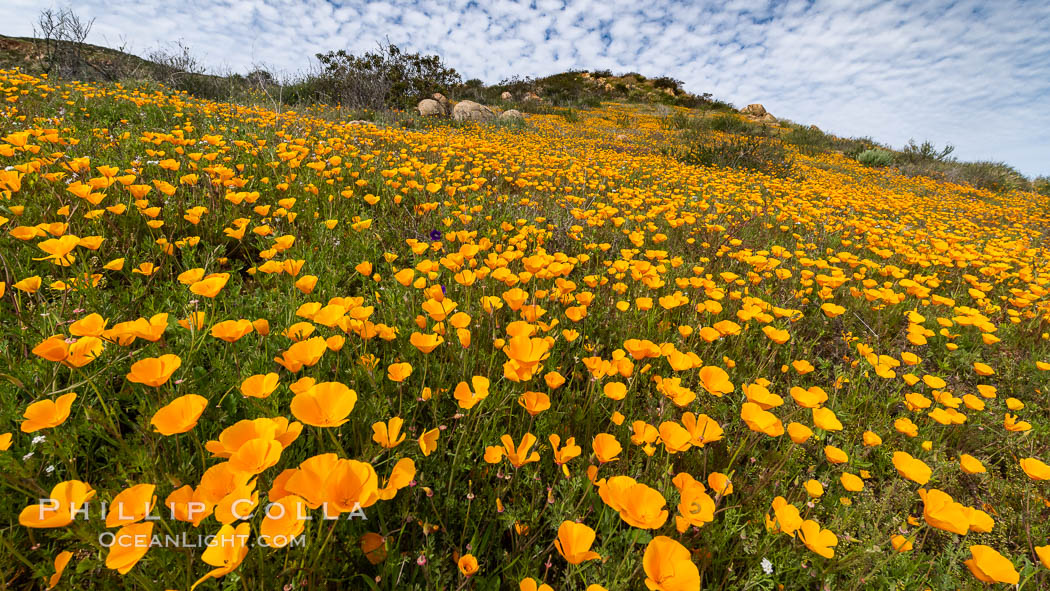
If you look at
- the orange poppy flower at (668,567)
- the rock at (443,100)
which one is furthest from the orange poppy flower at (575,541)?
the rock at (443,100)

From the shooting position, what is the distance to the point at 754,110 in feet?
108

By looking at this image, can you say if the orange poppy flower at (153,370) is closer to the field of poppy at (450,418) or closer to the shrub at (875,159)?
the field of poppy at (450,418)

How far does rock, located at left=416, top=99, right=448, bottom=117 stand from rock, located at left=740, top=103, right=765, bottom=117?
2832cm

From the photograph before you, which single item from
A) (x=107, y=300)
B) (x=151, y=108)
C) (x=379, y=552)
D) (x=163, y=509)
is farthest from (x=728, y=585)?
(x=151, y=108)

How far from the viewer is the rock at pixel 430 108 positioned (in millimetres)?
14602

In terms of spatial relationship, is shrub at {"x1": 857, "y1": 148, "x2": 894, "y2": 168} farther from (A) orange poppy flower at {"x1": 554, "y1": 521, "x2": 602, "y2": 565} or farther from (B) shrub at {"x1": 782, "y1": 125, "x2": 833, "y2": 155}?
(A) orange poppy flower at {"x1": 554, "y1": 521, "x2": 602, "y2": 565}

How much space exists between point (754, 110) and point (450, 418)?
39855 mm

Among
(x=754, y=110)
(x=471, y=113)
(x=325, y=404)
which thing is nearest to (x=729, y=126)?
(x=471, y=113)

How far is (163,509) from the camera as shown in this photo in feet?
4.36

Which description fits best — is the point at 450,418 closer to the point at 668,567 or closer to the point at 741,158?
the point at 668,567

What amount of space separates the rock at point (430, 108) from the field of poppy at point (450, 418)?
11494 millimetres

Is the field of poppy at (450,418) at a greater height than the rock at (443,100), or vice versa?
the rock at (443,100)

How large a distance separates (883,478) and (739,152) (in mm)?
10767

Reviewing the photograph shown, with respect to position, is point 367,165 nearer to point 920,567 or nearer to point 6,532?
point 6,532
